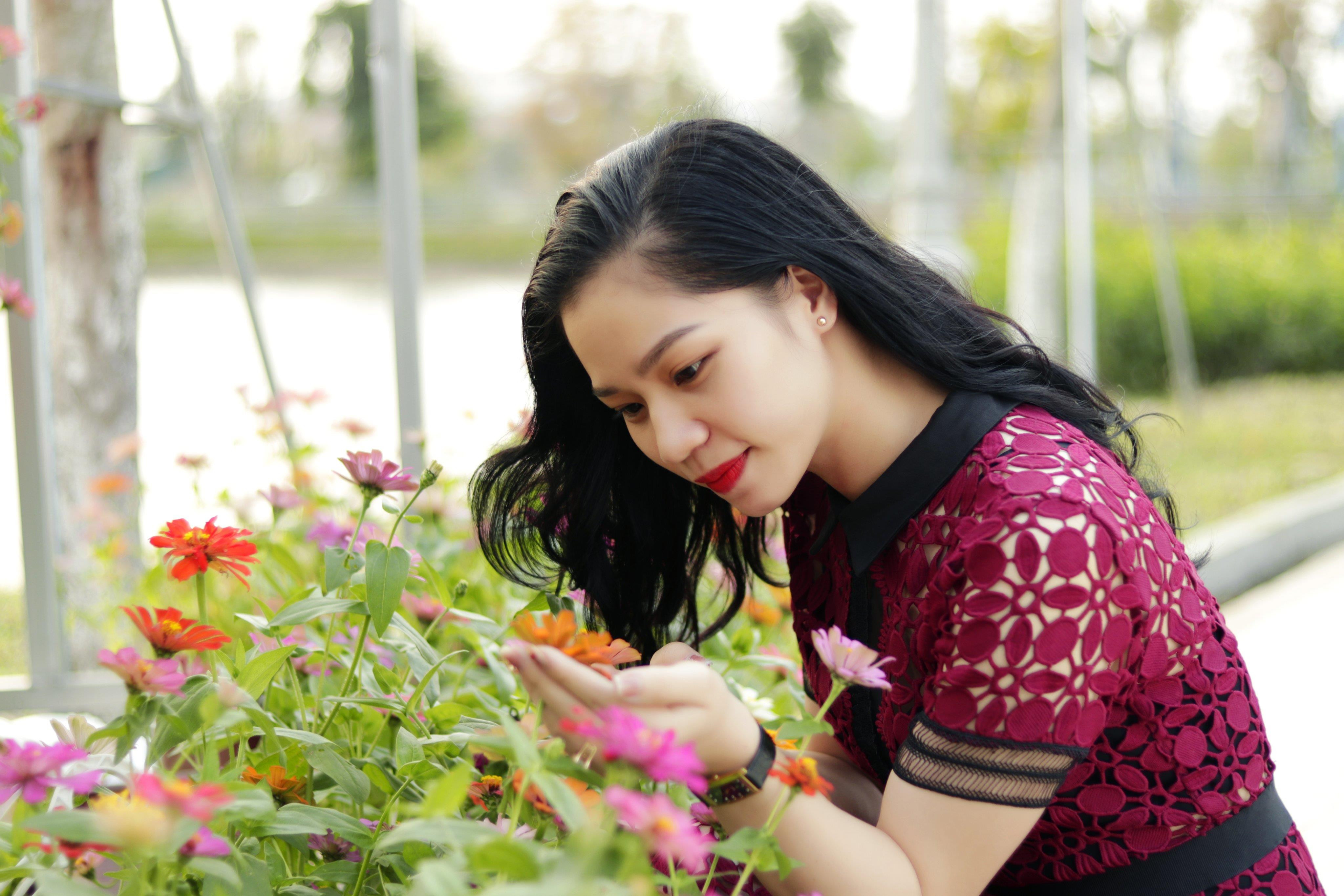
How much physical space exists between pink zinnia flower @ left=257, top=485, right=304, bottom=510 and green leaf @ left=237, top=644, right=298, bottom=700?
22.0 inches

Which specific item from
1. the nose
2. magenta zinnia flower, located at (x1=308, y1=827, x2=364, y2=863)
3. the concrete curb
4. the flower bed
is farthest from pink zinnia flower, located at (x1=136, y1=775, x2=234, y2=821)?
the concrete curb

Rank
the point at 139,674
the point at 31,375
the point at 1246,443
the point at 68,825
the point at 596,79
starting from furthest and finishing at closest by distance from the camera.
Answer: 1. the point at 596,79
2. the point at 1246,443
3. the point at 31,375
4. the point at 139,674
5. the point at 68,825

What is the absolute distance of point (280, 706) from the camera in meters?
1.03

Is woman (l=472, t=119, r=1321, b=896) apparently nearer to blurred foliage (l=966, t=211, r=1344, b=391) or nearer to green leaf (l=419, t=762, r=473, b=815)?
green leaf (l=419, t=762, r=473, b=815)

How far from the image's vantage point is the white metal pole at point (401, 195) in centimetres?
211

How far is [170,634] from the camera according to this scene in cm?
69

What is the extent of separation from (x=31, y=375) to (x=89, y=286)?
2.52 feet

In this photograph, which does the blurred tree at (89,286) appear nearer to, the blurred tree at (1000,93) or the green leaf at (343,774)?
the green leaf at (343,774)

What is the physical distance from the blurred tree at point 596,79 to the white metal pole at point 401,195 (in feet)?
38.2

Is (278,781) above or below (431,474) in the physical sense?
below

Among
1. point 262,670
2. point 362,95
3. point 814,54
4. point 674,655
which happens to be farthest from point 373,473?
point 814,54

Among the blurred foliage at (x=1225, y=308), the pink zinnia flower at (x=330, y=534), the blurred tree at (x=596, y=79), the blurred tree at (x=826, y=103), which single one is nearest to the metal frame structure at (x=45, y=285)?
the pink zinnia flower at (x=330, y=534)

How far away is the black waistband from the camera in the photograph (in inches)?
37.5

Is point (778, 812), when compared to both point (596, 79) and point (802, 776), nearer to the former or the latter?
point (802, 776)
